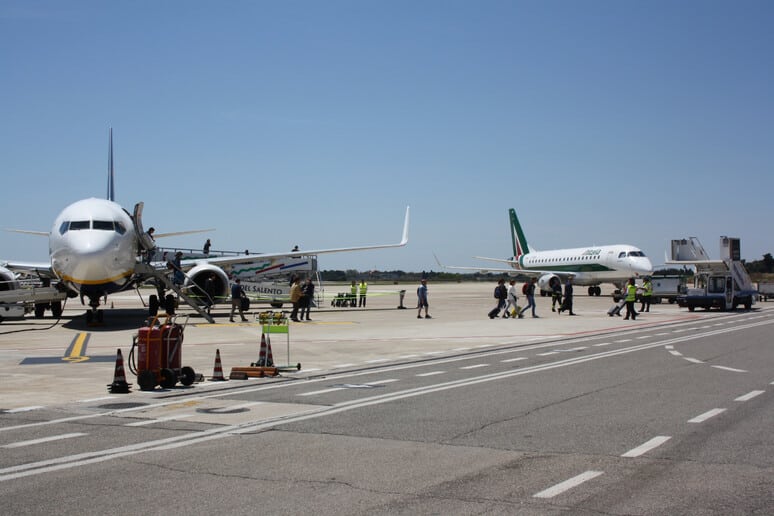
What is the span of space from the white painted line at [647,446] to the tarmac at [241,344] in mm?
6886

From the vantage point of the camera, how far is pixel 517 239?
72.6 m

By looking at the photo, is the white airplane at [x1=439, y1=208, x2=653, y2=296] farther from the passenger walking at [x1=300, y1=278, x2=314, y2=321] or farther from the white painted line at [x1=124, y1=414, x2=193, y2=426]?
the white painted line at [x1=124, y1=414, x2=193, y2=426]

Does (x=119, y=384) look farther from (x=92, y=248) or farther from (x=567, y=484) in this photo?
(x=92, y=248)

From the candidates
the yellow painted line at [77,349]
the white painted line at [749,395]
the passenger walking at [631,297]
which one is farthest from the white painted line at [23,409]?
the passenger walking at [631,297]

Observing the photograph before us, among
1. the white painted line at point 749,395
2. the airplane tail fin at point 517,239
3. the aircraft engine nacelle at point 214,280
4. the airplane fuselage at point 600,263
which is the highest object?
the airplane tail fin at point 517,239

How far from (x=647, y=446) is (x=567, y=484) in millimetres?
1731

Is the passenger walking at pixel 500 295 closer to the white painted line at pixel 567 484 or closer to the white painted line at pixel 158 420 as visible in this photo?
the white painted line at pixel 158 420

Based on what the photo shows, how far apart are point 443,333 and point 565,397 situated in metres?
12.8

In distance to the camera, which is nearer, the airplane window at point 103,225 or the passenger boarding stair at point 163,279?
the airplane window at point 103,225

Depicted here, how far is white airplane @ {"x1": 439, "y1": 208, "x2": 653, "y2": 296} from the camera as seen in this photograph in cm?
5053

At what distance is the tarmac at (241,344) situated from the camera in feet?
40.0

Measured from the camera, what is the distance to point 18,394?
1114 centimetres

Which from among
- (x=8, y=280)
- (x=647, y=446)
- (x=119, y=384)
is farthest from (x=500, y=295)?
(x=647, y=446)

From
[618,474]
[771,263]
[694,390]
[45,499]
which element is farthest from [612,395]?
[771,263]
